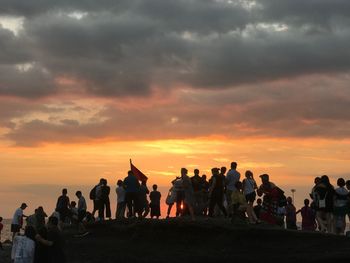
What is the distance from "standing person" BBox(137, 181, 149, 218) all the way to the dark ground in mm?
593

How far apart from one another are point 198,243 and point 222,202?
196cm

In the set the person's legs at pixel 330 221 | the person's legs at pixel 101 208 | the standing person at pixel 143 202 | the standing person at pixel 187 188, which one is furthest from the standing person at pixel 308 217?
the person's legs at pixel 101 208

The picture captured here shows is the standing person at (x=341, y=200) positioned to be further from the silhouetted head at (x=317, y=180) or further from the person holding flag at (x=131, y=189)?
the person holding flag at (x=131, y=189)

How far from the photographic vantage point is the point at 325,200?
2619 centimetres

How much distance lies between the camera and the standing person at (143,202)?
3048 cm

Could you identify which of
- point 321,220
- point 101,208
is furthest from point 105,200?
point 321,220

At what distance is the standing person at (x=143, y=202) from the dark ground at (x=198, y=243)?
593 mm

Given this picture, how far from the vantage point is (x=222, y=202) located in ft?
95.8

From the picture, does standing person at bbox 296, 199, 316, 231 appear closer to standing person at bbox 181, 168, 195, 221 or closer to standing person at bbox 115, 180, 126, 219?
standing person at bbox 181, 168, 195, 221

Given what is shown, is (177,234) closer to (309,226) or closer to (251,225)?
(251,225)

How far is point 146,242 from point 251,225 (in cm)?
474

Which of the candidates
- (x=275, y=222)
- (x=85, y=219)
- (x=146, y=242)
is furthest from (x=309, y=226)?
(x=85, y=219)

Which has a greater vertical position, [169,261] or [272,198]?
[272,198]

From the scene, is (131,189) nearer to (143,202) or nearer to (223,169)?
(143,202)
